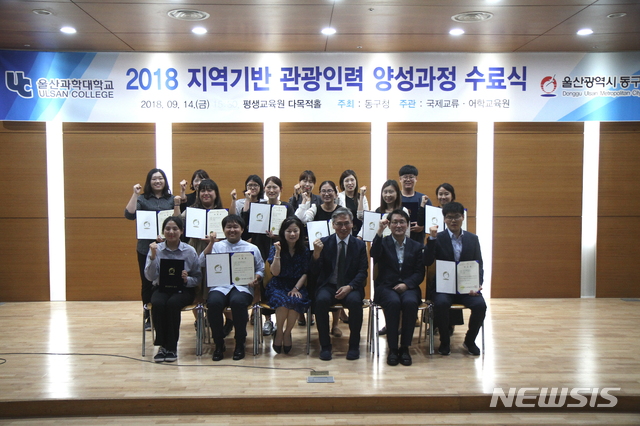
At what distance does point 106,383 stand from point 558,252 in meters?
5.37

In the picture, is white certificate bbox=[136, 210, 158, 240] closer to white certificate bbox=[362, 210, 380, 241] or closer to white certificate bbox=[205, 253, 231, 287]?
white certificate bbox=[205, 253, 231, 287]

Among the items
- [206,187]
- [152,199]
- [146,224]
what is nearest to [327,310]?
[206,187]

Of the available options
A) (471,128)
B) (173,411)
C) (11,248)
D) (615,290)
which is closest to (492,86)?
(471,128)

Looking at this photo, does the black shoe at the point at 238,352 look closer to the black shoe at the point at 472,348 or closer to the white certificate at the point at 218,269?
the white certificate at the point at 218,269

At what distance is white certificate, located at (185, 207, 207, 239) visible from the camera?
4.67 metres

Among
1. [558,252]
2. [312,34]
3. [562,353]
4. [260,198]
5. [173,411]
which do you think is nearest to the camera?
[173,411]

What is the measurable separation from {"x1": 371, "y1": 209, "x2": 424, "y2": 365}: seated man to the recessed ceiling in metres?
2.07

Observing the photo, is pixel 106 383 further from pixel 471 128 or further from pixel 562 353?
pixel 471 128

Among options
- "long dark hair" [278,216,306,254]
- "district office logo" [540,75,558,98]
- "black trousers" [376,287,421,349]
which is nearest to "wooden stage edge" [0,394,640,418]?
"black trousers" [376,287,421,349]

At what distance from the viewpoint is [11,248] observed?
254 inches

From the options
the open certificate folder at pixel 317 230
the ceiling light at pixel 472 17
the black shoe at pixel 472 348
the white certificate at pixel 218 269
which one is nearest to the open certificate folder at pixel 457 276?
the black shoe at pixel 472 348

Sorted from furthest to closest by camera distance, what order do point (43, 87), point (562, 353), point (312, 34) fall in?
point (43, 87) → point (312, 34) → point (562, 353)

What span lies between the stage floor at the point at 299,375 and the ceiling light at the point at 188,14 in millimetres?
3007

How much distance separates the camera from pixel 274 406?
3457 mm
